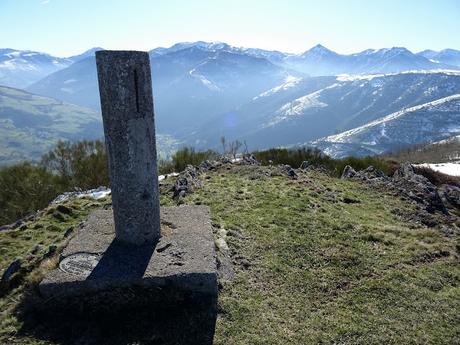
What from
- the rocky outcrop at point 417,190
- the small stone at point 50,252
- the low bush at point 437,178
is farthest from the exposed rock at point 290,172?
the low bush at point 437,178

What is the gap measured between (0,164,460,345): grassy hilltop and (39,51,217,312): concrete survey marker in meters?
0.87

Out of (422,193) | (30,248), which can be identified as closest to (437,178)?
(422,193)

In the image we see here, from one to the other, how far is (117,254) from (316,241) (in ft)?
23.1

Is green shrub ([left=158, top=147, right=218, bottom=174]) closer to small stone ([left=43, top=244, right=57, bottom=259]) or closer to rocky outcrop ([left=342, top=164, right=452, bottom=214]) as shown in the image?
rocky outcrop ([left=342, top=164, right=452, bottom=214])

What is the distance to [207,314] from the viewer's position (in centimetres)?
927

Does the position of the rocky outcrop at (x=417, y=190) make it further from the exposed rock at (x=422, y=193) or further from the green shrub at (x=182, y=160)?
the green shrub at (x=182, y=160)

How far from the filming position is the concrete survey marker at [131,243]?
9.24m

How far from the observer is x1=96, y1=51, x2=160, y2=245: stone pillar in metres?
9.74

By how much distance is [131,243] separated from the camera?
35.4 feet

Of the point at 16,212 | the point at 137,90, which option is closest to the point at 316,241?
the point at 137,90

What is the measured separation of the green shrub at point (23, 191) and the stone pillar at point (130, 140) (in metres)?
24.2

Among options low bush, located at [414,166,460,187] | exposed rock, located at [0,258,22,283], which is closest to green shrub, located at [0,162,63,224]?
exposed rock, located at [0,258,22,283]

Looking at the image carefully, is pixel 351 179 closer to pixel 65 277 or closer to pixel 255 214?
pixel 255 214

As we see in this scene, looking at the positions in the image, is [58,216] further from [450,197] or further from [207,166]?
[450,197]
